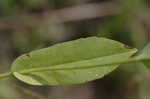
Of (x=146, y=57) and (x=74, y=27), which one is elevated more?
(x=146, y=57)

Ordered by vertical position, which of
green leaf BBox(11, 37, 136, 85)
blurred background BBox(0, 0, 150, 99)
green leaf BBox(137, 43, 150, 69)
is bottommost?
blurred background BBox(0, 0, 150, 99)

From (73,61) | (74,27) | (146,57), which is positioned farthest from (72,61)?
(74,27)

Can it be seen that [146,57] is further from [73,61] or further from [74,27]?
[74,27]

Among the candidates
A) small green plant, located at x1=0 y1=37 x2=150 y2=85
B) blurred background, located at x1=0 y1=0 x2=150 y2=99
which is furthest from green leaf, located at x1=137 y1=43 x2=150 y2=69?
blurred background, located at x1=0 y1=0 x2=150 y2=99

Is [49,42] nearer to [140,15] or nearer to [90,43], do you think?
[140,15]

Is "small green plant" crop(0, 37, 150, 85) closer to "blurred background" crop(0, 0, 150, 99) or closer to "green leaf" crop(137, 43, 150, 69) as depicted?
"green leaf" crop(137, 43, 150, 69)

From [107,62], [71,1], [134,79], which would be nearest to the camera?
[107,62]

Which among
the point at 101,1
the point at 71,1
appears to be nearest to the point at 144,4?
the point at 101,1
